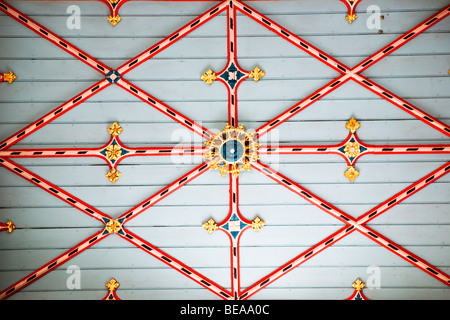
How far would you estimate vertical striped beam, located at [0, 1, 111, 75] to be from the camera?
550cm

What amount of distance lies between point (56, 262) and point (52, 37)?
382cm

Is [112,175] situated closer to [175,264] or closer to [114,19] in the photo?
[175,264]

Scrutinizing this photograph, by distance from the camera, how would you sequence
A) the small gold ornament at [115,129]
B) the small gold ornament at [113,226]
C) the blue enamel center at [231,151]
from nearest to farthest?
1. the blue enamel center at [231,151]
2. the small gold ornament at [115,129]
3. the small gold ornament at [113,226]

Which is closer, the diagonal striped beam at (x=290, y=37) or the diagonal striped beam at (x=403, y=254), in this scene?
the diagonal striped beam at (x=290, y=37)

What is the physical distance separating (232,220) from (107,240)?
2.19 meters

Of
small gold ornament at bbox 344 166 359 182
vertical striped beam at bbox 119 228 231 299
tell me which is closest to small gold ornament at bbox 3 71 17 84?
vertical striped beam at bbox 119 228 231 299

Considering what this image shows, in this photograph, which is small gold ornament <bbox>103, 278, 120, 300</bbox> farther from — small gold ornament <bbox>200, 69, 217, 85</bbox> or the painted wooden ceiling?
small gold ornament <bbox>200, 69, 217, 85</bbox>

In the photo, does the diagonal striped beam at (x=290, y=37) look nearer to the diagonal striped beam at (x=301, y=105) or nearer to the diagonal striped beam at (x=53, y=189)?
the diagonal striped beam at (x=301, y=105)

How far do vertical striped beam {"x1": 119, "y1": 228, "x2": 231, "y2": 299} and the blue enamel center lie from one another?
202 cm

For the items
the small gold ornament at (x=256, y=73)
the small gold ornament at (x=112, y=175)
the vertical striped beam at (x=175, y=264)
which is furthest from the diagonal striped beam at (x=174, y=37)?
the vertical striped beam at (x=175, y=264)

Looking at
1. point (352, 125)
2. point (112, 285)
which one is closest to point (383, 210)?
point (352, 125)

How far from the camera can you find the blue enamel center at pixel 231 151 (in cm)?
550

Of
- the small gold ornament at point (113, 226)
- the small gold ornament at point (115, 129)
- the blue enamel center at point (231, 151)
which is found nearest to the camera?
the blue enamel center at point (231, 151)

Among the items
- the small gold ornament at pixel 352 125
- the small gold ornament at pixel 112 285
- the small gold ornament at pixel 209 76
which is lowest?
the small gold ornament at pixel 112 285
